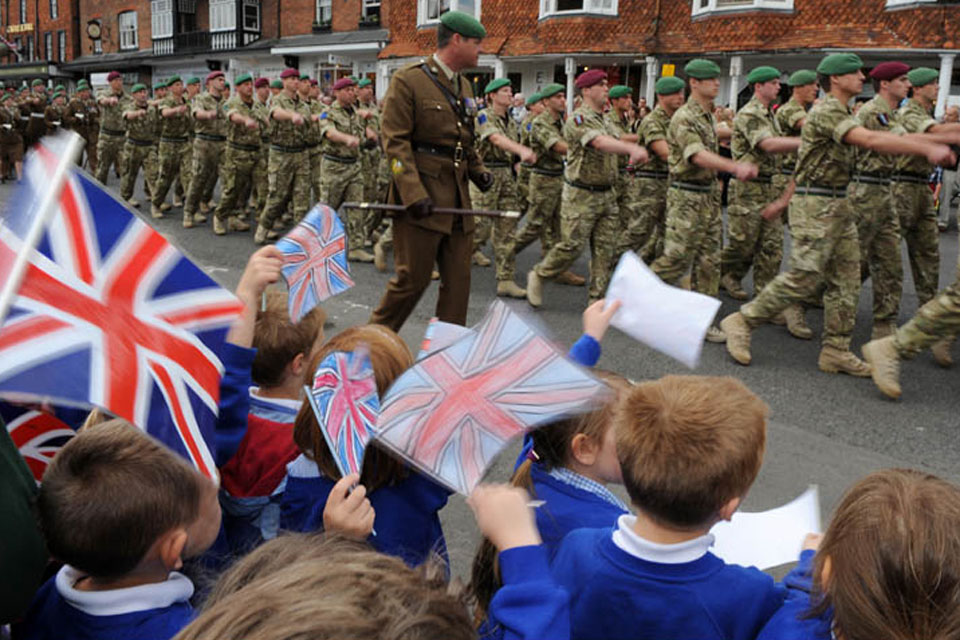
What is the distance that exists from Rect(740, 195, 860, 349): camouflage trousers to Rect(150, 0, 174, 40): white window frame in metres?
40.9

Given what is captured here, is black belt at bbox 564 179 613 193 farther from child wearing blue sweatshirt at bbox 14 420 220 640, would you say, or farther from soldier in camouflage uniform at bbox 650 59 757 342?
child wearing blue sweatshirt at bbox 14 420 220 640

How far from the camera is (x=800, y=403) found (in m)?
5.04

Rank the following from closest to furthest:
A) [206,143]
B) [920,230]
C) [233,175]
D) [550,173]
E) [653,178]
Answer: [920,230]
[653,178]
[550,173]
[233,175]
[206,143]

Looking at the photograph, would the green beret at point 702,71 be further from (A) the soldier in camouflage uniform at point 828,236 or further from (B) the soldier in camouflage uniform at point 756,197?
(A) the soldier in camouflage uniform at point 828,236

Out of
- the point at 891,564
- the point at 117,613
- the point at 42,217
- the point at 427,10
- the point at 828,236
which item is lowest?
the point at 117,613

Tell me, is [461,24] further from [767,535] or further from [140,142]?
[140,142]

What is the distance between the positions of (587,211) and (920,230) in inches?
103

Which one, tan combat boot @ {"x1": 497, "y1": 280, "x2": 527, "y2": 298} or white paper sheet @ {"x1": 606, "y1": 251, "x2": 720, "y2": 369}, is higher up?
white paper sheet @ {"x1": 606, "y1": 251, "x2": 720, "y2": 369}

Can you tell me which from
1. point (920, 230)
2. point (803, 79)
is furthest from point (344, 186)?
point (920, 230)

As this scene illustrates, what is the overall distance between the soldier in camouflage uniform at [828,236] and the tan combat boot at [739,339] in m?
0.11

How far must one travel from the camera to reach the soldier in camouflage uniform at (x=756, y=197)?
6.73 metres

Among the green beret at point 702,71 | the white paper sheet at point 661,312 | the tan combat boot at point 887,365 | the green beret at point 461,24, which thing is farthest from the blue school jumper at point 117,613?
the green beret at point 702,71

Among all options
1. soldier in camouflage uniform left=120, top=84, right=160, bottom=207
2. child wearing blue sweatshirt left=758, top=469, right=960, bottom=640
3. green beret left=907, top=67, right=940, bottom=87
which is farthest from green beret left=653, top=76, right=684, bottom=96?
soldier in camouflage uniform left=120, top=84, right=160, bottom=207

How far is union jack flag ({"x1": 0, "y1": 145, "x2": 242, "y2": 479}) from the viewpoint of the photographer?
139 cm
